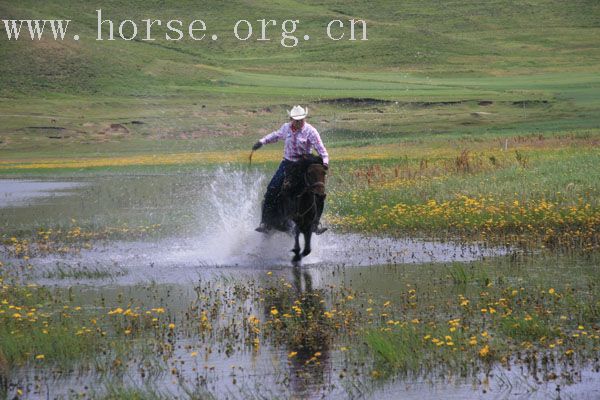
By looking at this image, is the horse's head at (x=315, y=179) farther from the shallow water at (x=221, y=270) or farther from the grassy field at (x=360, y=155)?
the grassy field at (x=360, y=155)

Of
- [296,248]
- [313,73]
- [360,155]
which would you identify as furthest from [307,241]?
[313,73]

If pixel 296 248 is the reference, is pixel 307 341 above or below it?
above

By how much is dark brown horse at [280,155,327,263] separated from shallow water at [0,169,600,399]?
0.51 meters

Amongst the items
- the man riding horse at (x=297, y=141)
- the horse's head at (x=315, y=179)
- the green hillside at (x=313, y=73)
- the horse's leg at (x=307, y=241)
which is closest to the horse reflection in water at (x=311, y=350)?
the horse's head at (x=315, y=179)

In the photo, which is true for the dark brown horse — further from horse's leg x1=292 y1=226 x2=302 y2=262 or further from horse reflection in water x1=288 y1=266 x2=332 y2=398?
horse reflection in water x1=288 y1=266 x2=332 y2=398

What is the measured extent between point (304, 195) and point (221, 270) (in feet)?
5.97

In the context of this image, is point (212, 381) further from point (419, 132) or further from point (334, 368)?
point (419, 132)

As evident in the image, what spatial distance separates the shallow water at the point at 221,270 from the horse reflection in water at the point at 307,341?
3cm

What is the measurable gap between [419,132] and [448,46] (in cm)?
5508

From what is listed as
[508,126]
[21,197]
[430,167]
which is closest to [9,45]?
[508,126]

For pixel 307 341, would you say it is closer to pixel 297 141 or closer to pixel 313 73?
pixel 297 141

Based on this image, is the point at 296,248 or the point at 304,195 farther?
the point at 296,248

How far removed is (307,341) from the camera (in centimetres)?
1118

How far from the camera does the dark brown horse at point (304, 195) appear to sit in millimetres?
17062
